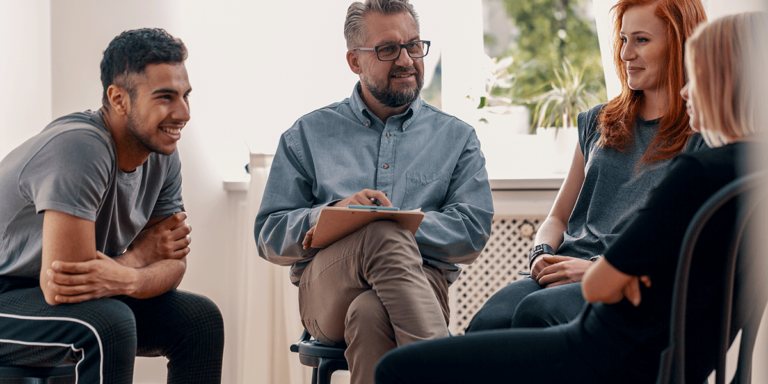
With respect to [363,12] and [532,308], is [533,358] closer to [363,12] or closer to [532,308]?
[532,308]

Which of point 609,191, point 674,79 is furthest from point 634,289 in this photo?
point 674,79

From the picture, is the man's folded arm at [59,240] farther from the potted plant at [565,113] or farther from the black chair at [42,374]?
the potted plant at [565,113]

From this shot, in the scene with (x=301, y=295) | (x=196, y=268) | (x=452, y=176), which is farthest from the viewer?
(x=196, y=268)

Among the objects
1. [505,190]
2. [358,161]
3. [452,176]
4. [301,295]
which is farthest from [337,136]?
[505,190]

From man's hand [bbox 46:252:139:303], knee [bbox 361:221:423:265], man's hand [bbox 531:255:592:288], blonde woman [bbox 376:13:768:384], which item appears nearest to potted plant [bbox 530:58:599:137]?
man's hand [bbox 531:255:592:288]

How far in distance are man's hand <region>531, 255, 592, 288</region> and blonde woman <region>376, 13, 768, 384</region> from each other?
0.56 m

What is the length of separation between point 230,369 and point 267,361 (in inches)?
9.2

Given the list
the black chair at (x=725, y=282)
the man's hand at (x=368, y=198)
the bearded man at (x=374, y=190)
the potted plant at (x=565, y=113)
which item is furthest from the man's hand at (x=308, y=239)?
the potted plant at (x=565, y=113)

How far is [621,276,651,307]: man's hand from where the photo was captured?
3.04ft

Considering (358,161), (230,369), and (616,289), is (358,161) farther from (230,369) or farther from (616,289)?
(230,369)

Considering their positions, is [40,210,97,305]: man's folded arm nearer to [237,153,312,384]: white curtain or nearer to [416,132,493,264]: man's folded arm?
[416,132,493,264]: man's folded arm

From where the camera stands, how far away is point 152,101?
1.61m

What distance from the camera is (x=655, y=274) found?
0.92 metres

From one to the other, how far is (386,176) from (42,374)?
38.2 inches
